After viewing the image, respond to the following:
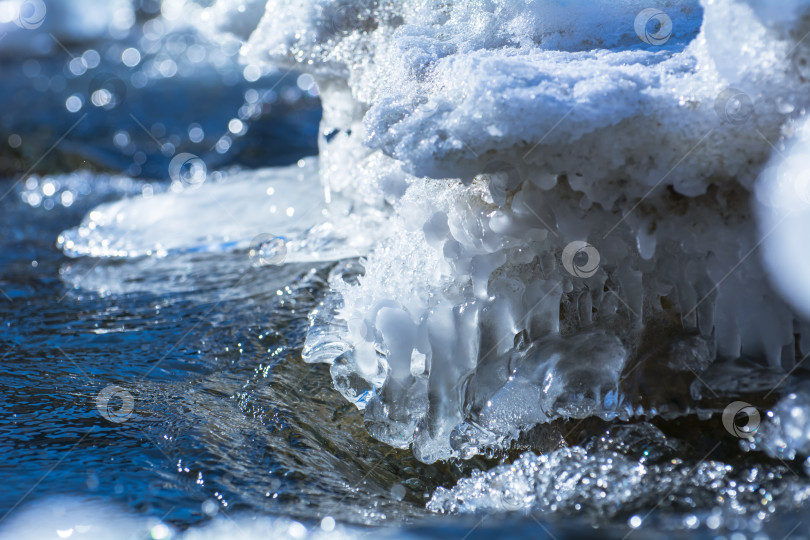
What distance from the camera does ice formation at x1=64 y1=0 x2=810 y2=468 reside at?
152 cm

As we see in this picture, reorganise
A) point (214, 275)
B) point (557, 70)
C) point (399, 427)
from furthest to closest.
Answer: point (214, 275) < point (399, 427) < point (557, 70)

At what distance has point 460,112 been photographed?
1567 millimetres

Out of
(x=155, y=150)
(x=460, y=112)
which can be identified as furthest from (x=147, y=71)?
(x=460, y=112)

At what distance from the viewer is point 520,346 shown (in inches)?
71.1

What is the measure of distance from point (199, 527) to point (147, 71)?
685cm

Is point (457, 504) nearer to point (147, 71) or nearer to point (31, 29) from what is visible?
point (147, 71)

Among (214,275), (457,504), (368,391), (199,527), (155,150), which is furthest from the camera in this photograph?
(155,150)

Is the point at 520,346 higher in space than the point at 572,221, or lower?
lower

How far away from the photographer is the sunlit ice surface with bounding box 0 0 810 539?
1.46 m

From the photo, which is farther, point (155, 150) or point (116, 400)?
point (155, 150)

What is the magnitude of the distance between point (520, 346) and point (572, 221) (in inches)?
11.9

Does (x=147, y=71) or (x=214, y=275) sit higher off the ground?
(x=147, y=71)

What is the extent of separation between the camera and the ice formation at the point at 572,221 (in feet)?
5.00

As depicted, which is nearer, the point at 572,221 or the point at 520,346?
the point at 572,221
